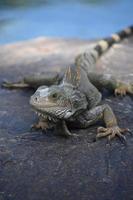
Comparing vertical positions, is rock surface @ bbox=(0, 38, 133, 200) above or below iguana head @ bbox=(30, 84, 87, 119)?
below

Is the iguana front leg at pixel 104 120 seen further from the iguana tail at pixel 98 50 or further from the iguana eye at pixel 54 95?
the iguana tail at pixel 98 50

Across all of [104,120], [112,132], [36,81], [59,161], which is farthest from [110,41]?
[59,161]

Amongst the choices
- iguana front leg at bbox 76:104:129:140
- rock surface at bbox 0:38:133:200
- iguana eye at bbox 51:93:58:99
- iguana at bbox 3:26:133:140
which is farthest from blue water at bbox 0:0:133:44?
iguana eye at bbox 51:93:58:99

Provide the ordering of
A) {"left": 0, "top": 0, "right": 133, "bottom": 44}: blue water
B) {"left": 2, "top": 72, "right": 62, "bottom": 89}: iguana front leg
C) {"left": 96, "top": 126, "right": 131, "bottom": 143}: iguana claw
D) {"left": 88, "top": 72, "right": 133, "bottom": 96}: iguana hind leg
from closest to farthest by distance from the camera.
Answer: {"left": 96, "top": 126, "right": 131, "bottom": 143}: iguana claw → {"left": 88, "top": 72, "right": 133, "bottom": 96}: iguana hind leg → {"left": 2, "top": 72, "right": 62, "bottom": 89}: iguana front leg → {"left": 0, "top": 0, "right": 133, "bottom": 44}: blue water

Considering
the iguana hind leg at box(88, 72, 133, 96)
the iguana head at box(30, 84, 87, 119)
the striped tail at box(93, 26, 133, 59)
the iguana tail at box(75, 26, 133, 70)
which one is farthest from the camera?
the striped tail at box(93, 26, 133, 59)

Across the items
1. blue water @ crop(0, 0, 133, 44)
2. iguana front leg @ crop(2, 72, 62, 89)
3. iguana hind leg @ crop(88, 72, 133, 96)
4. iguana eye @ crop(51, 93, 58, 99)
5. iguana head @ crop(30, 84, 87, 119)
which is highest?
iguana eye @ crop(51, 93, 58, 99)

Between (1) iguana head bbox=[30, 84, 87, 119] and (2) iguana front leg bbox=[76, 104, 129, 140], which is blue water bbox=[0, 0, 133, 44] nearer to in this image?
(2) iguana front leg bbox=[76, 104, 129, 140]
